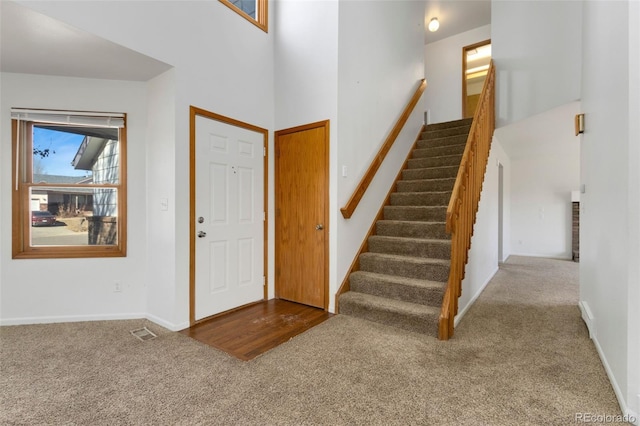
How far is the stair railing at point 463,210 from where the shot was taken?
248cm

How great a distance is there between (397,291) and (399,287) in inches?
1.8

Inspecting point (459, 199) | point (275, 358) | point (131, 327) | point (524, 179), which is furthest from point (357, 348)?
point (524, 179)

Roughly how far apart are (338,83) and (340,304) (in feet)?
7.42

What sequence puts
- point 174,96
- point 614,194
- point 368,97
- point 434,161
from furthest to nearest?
point 434,161
point 368,97
point 174,96
point 614,194

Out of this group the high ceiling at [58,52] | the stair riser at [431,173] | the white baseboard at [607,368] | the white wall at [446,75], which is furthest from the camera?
the white wall at [446,75]

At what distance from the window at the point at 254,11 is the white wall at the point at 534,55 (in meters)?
3.38

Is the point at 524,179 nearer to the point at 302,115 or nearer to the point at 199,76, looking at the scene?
the point at 302,115

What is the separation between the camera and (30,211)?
2887mm

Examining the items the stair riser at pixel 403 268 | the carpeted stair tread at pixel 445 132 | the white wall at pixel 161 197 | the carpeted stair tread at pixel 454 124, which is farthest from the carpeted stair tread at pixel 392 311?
the carpeted stair tread at pixel 454 124

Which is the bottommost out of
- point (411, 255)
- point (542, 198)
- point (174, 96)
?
point (411, 255)

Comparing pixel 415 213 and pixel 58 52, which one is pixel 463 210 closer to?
pixel 415 213

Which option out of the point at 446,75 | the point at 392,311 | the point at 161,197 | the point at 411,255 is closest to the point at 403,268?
the point at 411,255

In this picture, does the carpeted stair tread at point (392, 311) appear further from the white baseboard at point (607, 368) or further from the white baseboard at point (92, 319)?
the white baseboard at point (92, 319)

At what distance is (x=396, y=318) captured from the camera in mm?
2709
